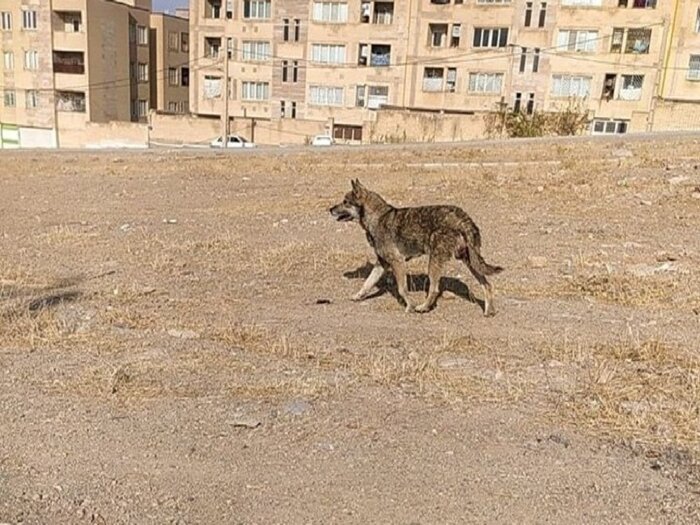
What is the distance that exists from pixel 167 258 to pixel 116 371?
4226 millimetres

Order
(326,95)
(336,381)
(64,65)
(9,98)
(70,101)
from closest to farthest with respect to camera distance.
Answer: (336,381), (326,95), (64,65), (70,101), (9,98)

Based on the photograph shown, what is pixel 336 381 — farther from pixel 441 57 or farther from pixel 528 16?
pixel 528 16

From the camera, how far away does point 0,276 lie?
318 inches

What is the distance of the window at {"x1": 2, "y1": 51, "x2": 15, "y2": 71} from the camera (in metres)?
56.5

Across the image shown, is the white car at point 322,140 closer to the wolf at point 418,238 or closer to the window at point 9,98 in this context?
the window at point 9,98

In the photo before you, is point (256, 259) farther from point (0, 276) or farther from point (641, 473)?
point (641, 473)

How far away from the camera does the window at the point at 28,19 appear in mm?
54375

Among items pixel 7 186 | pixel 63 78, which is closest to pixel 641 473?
pixel 7 186

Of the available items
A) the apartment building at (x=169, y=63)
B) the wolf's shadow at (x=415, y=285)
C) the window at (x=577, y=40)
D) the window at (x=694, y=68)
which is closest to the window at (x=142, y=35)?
the apartment building at (x=169, y=63)

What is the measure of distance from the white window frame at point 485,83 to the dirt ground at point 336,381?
40263 mm

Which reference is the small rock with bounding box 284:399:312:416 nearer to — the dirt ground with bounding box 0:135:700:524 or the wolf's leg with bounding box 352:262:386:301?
the dirt ground with bounding box 0:135:700:524

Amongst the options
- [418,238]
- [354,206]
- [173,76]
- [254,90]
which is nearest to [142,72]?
[173,76]

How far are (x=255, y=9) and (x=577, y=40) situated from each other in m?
24.1

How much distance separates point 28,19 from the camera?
179 feet
